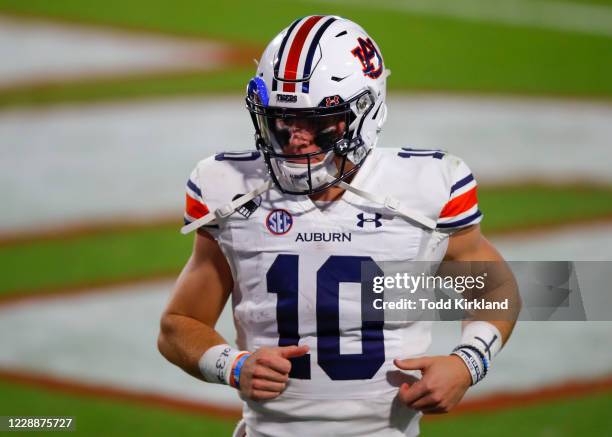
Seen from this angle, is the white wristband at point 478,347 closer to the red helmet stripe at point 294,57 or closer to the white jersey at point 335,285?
the white jersey at point 335,285

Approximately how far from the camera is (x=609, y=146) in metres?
6.66

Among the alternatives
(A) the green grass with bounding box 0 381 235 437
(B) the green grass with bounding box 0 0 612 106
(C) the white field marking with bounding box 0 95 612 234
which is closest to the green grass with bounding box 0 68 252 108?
(B) the green grass with bounding box 0 0 612 106

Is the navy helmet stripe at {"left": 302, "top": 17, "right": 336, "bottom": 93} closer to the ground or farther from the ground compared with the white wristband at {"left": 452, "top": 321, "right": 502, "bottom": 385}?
farther from the ground

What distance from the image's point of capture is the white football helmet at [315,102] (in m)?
2.81

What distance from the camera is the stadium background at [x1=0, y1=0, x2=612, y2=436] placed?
4.69 metres

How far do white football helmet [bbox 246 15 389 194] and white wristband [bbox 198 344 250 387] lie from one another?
1.57ft

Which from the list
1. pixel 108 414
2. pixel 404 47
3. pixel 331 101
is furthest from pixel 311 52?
pixel 404 47

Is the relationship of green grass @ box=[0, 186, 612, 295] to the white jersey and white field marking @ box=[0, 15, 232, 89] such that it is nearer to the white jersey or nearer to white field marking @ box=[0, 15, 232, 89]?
white field marking @ box=[0, 15, 232, 89]

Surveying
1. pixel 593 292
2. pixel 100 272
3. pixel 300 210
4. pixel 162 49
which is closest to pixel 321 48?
pixel 300 210

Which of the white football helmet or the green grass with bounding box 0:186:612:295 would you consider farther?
the green grass with bounding box 0:186:612:295

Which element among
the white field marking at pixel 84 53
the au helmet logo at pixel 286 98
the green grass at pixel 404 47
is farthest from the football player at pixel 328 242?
the white field marking at pixel 84 53

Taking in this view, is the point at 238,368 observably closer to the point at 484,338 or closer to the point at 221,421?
the point at 484,338

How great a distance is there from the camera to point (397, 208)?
9.33ft

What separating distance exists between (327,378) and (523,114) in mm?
4515
